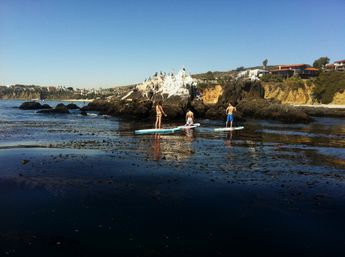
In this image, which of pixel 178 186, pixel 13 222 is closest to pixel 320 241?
pixel 178 186

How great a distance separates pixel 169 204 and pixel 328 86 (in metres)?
130

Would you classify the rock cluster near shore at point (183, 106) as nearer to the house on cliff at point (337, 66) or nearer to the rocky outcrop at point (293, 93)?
the rocky outcrop at point (293, 93)

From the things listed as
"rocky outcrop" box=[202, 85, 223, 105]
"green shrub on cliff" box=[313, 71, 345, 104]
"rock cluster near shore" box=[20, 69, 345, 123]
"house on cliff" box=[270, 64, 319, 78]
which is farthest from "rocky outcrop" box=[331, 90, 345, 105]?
"house on cliff" box=[270, 64, 319, 78]

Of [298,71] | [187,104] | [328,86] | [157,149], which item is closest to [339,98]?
[328,86]

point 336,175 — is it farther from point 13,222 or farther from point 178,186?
point 13,222

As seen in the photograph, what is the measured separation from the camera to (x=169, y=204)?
12.3m

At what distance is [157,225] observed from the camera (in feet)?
34.0

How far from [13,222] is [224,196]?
23.4 feet

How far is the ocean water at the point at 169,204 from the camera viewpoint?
9172 mm

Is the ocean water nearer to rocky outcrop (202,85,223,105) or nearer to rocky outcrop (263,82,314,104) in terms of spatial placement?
rocky outcrop (263,82,314,104)

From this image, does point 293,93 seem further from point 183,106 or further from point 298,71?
point 183,106

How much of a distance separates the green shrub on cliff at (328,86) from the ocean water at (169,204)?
113 m

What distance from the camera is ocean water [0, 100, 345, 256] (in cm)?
917

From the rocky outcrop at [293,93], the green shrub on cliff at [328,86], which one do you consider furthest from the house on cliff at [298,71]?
the green shrub on cliff at [328,86]
